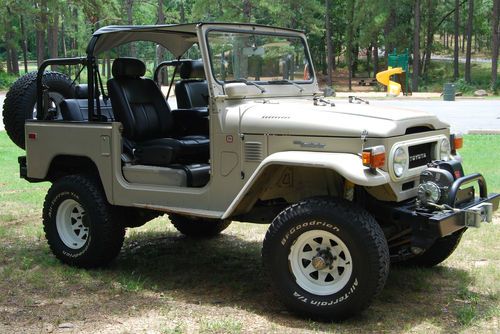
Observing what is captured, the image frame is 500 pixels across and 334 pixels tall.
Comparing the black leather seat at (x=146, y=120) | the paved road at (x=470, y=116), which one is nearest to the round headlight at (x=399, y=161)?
the black leather seat at (x=146, y=120)

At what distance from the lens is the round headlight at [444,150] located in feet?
16.2

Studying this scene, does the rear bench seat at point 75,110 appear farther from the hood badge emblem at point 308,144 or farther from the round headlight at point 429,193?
the round headlight at point 429,193

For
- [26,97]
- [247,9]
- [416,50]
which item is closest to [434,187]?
[26,97]

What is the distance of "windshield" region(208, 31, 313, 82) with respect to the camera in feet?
17.1

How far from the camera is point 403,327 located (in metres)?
4.30

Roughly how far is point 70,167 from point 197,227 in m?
1.54

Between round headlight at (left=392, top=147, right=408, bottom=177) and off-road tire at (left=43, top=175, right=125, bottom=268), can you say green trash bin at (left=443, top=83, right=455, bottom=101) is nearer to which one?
off-road tire at (left=43, top=175, right=125, bottom=268)

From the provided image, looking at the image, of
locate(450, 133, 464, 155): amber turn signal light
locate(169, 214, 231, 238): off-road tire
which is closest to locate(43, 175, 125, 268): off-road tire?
locate(169, 214, 231, 238): off-road tire

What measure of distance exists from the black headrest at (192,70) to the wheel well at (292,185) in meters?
1.35

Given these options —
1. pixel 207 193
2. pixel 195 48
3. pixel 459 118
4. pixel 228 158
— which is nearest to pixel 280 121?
pixel 228 158

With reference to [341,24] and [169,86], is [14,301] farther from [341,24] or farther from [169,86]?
[341,24]

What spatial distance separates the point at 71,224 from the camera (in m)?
5.91

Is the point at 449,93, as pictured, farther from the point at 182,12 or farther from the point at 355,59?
the point at 182,12

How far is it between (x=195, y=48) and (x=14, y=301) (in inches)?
100
